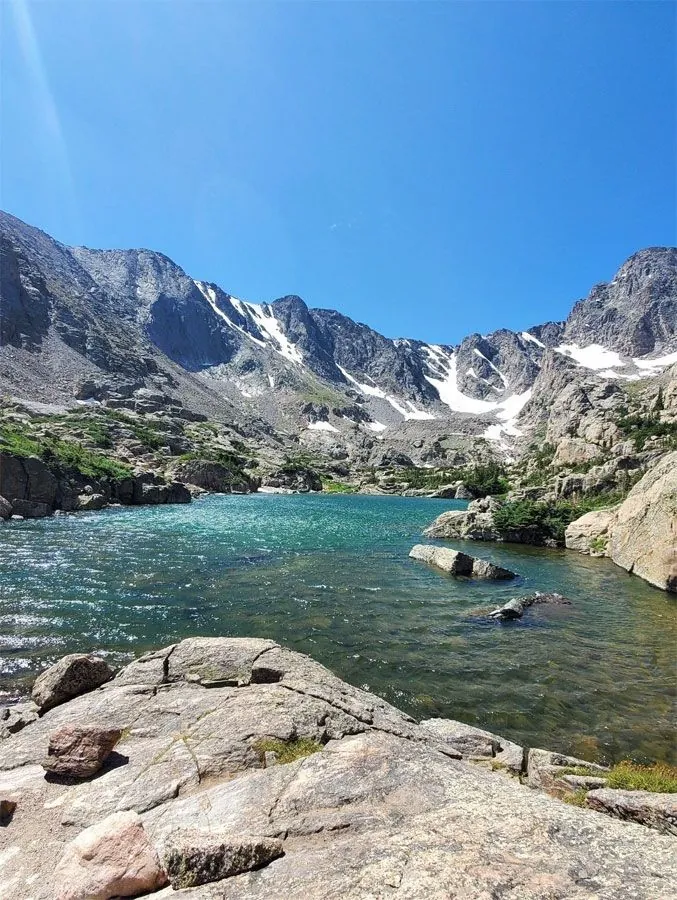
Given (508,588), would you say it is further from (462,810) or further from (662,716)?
(462,810)

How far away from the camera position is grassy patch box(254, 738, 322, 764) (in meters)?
7.26

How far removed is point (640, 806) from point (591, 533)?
39.9 meters

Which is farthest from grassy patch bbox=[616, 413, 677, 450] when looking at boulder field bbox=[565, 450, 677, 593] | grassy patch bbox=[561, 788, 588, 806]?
grassy patch bbox=[561, 788, 588, 806]

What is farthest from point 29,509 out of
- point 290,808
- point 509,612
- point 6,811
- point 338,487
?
point 338,487

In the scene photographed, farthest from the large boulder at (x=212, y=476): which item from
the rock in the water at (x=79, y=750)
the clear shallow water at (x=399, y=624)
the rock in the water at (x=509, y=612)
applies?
the rock in the water at (x=79, y=750)

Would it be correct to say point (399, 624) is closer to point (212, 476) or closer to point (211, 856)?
point (211, 856)

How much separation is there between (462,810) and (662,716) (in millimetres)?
10567

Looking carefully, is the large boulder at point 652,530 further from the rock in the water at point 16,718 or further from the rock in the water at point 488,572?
the rock in the water at point 16,718

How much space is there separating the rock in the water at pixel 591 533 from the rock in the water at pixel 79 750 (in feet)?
131

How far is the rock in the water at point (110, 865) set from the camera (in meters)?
4.30

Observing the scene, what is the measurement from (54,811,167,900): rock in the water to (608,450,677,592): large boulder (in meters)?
28.9

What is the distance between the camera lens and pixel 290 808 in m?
5.89

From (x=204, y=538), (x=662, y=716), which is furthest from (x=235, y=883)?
(x=204, y=538)

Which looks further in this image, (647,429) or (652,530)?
(647,429)
